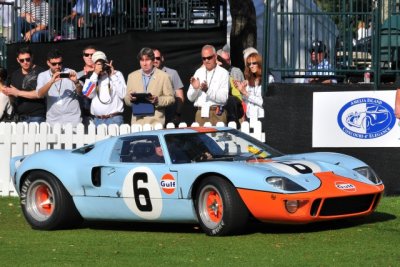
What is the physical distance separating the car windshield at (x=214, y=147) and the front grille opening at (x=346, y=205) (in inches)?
Result: 45.1

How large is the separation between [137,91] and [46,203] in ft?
11.4

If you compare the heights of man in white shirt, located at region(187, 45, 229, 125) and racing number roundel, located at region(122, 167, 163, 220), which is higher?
man in white shirt, located at region(187, 45, 229, 125)

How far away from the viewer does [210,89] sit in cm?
1555

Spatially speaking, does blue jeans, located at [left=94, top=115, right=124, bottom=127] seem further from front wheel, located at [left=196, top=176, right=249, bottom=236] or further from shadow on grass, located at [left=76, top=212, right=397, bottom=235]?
front wheel, located at [left=196, top=176, right=249, bottom=236]

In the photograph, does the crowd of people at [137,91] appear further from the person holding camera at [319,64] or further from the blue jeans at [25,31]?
the blue jeans at [25,31]

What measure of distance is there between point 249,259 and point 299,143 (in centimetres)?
593

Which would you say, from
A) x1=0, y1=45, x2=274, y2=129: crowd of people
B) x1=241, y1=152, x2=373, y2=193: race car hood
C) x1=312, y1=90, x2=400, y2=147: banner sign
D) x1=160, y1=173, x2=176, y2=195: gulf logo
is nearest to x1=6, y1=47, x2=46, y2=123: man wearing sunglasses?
x1=0, y1=45, x2=274, y2=129: crowd of people

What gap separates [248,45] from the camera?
19.4m

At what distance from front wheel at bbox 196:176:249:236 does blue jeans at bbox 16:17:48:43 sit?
920cm

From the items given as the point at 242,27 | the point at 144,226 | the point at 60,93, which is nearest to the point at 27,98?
the point at 60,93

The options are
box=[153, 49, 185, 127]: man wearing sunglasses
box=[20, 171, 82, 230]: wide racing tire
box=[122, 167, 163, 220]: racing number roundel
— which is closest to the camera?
box=[122, 167, 163, 220]: racing number roundel

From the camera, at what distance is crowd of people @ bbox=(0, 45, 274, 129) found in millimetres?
15602

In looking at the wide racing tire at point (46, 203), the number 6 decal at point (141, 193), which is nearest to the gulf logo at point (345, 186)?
the number 6 decal at point (141, 193)

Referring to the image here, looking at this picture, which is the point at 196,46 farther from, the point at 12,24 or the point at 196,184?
the point at 196,184
